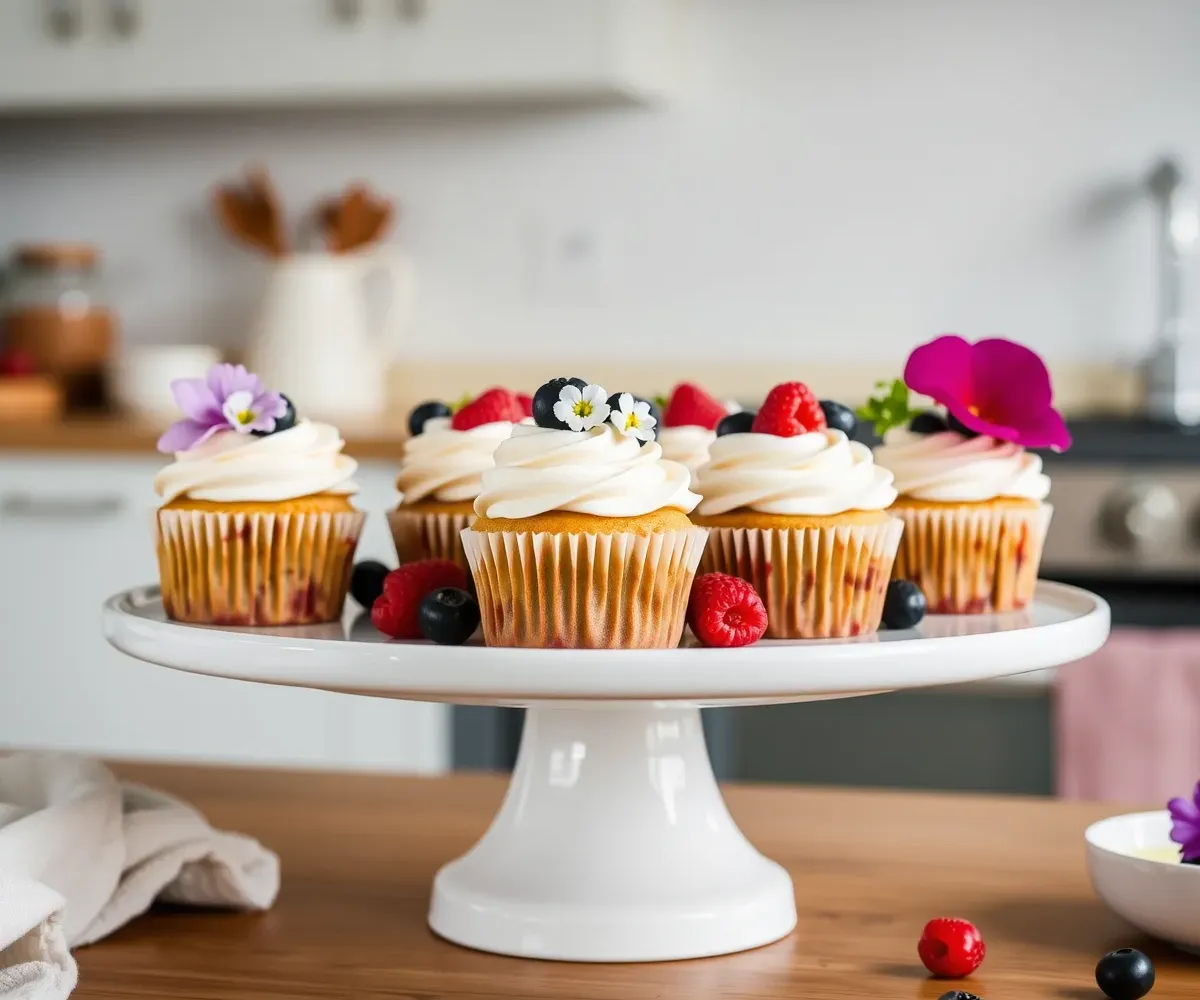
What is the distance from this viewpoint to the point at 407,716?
2617mm

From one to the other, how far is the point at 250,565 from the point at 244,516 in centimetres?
4

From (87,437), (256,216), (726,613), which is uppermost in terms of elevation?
(256,216)

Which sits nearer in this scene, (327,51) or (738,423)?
(738,423)

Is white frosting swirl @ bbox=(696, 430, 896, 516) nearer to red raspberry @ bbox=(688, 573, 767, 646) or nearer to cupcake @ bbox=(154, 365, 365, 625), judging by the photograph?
red raspberry @ bbox=(688, 573, 767, 646)

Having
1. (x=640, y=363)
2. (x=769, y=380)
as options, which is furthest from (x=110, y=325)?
(x=769, y=380)

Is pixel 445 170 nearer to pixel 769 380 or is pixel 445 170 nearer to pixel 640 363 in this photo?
pixel 640 363

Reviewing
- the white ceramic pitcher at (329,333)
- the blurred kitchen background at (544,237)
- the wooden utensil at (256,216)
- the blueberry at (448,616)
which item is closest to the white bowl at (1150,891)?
the blueberry at (448,616)

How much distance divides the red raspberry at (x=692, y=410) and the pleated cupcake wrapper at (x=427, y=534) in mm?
182

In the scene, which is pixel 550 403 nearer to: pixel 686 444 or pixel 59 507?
pixel 686 444

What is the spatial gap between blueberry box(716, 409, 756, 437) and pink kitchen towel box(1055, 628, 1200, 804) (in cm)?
124

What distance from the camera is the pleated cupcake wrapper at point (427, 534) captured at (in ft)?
4.09

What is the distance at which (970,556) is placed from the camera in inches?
49.1

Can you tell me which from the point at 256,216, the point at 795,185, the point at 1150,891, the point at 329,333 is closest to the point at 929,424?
the point at 1150,891

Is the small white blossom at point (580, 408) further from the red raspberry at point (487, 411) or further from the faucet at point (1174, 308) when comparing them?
the faucet at point (1174, 308)
